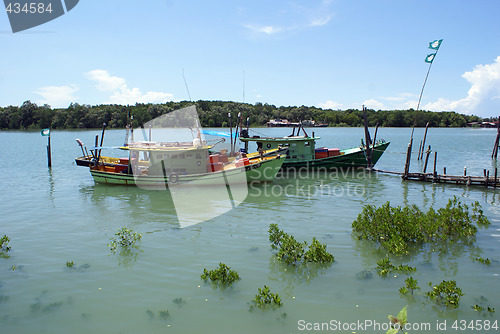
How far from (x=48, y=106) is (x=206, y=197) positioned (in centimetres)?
12595

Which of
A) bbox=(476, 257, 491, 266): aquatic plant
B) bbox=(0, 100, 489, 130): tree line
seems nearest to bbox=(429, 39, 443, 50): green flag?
bbox=(476, 257, 491, 266): aquatic plant

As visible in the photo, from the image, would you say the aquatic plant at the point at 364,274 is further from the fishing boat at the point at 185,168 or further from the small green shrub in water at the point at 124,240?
the fishing boat at the point at 185,168

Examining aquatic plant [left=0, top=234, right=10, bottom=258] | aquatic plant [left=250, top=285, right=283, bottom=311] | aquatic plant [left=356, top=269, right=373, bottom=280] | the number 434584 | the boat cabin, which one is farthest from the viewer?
the boat cabin

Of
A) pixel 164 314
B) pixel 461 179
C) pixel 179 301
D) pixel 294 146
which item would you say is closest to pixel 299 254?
pixel 179 301

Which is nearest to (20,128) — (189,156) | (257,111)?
(257,111)

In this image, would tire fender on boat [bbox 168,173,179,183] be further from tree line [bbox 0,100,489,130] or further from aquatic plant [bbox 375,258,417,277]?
tree line [bbox 0,100,489,130]

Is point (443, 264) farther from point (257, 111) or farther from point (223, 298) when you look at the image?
point (257, 111)

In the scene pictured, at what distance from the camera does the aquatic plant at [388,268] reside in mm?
8833

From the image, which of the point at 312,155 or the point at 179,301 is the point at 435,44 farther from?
the point at 179,301

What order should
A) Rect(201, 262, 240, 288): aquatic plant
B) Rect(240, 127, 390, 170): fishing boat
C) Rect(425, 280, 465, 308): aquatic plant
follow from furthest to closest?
Rect(240, 127, 390, 170): fishing boat, Rect(201, 262, 240, 288): aquatic plant, Rect(425, 280, 465, 308): aquatic plant

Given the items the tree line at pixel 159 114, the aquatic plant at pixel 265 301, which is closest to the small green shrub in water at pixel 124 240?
the aquatic plant at pixel 265 301

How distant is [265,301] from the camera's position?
7539mm

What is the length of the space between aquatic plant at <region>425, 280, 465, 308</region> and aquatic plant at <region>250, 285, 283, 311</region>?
3.39 meters

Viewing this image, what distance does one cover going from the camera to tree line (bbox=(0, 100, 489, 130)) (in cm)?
10450
